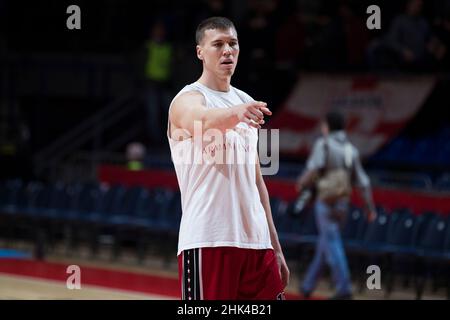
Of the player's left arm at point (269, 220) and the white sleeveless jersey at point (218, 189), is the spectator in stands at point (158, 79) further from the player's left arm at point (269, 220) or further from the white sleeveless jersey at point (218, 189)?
the white sleeveless jersey at point (218, 189)

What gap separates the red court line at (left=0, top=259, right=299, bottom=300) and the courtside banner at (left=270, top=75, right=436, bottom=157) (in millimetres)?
4192

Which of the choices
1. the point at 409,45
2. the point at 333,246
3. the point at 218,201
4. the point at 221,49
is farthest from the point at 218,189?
the point at 409,45

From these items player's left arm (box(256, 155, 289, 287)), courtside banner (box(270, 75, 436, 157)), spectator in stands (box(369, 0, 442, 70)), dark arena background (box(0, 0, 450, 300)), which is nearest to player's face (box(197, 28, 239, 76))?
player's left arm (box(256, 155, 289, 287))

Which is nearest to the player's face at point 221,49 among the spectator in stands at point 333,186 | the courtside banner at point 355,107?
the spectator in stands at point 333,186

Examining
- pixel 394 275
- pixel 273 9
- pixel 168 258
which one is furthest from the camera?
pixel 273 9

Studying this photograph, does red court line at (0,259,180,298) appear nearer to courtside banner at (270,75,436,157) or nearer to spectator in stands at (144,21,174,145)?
courtside banner at (270,75,436,157)

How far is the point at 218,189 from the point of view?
554cm

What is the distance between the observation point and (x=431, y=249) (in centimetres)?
1177

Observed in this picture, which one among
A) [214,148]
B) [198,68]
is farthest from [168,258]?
[214,148]

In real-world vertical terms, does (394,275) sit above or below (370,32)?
below

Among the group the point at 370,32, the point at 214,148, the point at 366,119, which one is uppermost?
the point at 370,32

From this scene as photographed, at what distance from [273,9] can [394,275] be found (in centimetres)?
622

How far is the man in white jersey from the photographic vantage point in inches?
217
